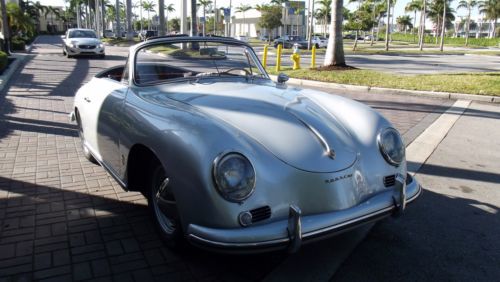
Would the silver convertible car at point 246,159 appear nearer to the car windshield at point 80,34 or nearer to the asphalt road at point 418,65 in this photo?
the asphalt road at point 418,65

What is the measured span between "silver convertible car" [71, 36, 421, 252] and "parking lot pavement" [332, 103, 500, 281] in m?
0.41

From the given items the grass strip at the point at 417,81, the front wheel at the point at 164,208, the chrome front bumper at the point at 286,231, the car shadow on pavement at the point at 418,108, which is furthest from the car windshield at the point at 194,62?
the grass strip at the point at 417,81

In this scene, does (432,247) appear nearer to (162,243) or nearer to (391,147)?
(391,147)

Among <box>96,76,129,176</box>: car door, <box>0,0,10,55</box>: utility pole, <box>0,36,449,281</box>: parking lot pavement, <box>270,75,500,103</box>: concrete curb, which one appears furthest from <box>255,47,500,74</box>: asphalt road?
<box>96,76,129,176</box>: car door

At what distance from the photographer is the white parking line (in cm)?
530

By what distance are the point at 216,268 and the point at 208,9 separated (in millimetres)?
90791

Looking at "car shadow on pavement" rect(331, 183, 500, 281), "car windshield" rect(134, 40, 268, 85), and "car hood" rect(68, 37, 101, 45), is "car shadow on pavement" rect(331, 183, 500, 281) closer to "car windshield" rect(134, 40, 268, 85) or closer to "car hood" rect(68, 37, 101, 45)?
"car windshield" rect(134, 40, 268, 85)

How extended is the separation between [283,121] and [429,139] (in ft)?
13.5

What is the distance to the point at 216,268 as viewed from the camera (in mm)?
2947

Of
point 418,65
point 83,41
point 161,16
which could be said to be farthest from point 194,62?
point 161,16

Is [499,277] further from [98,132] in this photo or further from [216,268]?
[98,132]

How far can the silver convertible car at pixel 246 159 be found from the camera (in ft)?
8.10

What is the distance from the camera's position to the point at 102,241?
327 centimetres

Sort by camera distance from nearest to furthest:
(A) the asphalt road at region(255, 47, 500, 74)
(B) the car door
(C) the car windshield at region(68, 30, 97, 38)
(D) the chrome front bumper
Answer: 1. (D) the chrome front bumper
2. (B) the car door
3. (A) the asphalt road at region(255, 47, 500, 74)
4. (C) the car windshield at region(68, 30, 97, 38)
